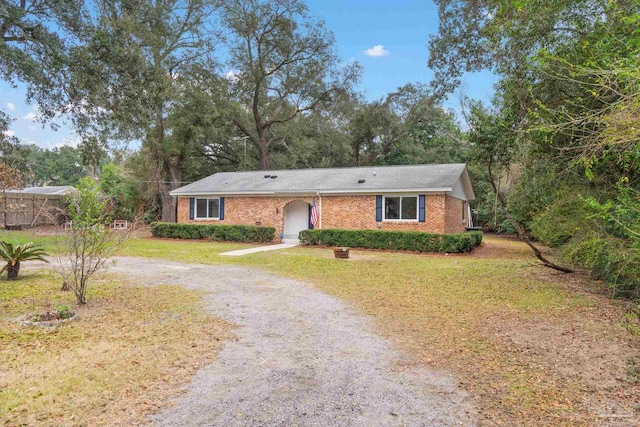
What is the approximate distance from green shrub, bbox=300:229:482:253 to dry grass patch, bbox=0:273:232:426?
1036 cm

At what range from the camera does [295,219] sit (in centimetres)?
2030

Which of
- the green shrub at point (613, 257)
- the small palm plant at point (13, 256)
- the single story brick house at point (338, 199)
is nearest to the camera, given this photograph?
the green shrub at point (613, 257)

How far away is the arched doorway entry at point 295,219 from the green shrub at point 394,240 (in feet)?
7.40

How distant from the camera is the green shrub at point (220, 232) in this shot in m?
18.9

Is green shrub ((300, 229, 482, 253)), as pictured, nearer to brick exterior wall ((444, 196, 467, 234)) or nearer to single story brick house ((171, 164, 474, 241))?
brick exterior wall ((444, 196, 467, 234))

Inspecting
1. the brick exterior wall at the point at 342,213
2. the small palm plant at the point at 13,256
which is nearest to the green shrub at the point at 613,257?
the brick exterior wall at the point at 342,213

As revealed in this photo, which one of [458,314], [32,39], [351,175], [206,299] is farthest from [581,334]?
[351,175]

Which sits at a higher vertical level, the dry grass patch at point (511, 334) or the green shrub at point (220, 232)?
the green shrub at point (220, 232)

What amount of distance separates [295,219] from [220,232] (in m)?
3.71

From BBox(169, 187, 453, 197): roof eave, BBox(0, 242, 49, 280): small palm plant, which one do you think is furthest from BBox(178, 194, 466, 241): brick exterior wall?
BBox(0, 242, 49, 280): small palm plant

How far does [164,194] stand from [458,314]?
23.8 m

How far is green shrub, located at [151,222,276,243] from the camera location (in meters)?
18.9

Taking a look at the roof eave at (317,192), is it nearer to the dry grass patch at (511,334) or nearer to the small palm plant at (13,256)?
the dry grass patch at (511,334)

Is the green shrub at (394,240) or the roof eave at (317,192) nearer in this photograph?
the green shrub at (394,240)
